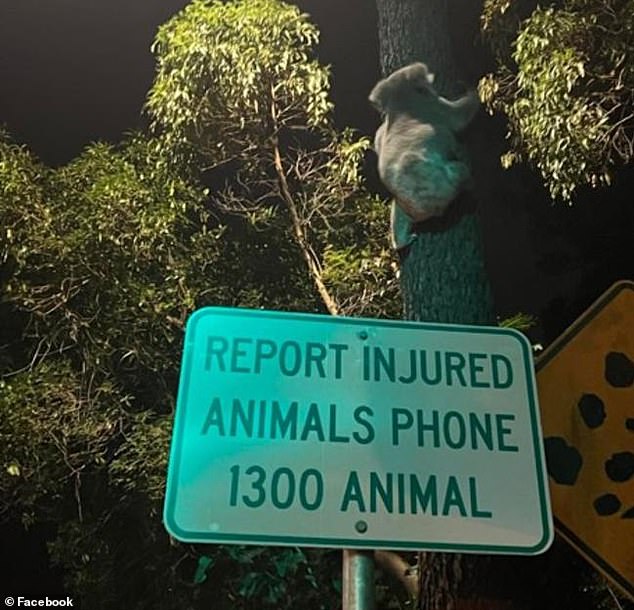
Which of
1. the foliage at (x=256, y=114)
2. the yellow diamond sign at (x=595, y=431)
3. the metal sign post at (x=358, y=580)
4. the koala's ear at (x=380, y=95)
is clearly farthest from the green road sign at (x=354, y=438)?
the foliage at (x=256, y=114)

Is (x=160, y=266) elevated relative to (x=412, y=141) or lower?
lower

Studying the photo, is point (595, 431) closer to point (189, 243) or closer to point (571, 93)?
point (571, 93)

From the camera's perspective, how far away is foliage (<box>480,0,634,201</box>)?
1.74 m

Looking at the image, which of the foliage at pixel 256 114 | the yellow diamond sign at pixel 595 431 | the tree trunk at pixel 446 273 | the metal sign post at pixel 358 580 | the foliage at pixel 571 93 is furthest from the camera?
the foliage at pixel 256 114

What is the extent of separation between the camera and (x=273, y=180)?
2.05m

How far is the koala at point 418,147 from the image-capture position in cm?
156

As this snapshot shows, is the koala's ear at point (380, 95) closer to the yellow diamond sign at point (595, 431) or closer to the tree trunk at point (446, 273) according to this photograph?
the tree trunk at point (446, 273)

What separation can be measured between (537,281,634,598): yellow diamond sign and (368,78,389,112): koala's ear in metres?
0.96

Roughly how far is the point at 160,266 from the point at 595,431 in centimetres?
141

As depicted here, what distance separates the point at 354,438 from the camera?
66 cm

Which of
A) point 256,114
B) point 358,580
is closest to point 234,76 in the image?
point 256,114

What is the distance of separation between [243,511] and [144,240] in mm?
1529

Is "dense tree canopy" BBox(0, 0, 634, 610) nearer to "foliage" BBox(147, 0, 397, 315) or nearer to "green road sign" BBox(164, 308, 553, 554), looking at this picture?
"foliage" BBox(147, 0, 397, 315)

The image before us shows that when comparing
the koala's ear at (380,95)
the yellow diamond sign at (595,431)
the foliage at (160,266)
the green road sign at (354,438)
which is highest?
the green road sign at (354,438)
